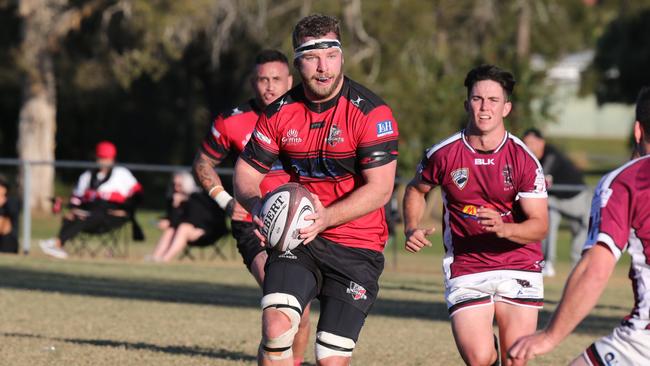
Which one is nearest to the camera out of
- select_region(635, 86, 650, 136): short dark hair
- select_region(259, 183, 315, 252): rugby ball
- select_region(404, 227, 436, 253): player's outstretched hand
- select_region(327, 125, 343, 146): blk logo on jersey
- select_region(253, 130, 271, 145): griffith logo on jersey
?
select_region(635, 86, 650, 136): short dark hair

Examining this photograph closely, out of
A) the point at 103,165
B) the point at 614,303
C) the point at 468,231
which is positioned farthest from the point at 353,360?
the point at 103,165

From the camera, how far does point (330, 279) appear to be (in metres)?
6.75

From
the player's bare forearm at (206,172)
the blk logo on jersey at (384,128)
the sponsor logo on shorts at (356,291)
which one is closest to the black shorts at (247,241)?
the player's bare forearm at (206,172)

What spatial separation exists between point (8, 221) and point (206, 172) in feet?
36.0

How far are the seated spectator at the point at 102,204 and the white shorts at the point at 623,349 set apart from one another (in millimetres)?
14847

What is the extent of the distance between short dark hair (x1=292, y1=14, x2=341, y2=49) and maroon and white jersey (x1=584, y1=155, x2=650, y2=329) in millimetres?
2212

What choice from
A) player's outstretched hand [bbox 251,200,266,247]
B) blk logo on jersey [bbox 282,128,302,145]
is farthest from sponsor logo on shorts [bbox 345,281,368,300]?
blk logo on jersey [bbox 282,128,302,145]

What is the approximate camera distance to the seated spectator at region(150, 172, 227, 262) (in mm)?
18781

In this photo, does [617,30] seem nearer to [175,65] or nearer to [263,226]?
[175,65]

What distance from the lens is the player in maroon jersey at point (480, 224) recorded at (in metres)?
7.11

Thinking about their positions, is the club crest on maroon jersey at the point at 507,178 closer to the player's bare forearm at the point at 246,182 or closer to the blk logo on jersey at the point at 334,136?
the blk logo on jersey at the point at 334,136

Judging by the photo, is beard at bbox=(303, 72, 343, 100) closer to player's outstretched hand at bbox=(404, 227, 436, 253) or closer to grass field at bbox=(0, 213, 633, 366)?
player's outstretched hand at bbox=(404, 227, 436, 253)

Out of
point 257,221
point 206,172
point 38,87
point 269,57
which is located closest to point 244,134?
point 206,172

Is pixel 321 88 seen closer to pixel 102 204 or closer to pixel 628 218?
pixel 628 218
